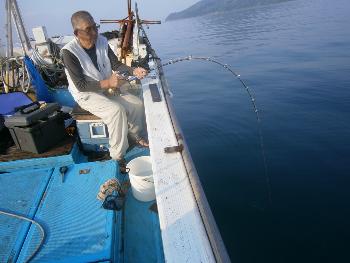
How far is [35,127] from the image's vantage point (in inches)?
163

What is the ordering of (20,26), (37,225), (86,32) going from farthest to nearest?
1. (20,26)
2. (86,32)
3. (37,225)

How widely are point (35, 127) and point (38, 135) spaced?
0.45 ft

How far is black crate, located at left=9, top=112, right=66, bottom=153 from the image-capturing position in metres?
4.15

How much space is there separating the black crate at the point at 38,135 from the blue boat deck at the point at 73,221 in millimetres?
463

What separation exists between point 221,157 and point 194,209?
4.26 meters

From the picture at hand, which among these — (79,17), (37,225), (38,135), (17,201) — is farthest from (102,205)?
(79,17)

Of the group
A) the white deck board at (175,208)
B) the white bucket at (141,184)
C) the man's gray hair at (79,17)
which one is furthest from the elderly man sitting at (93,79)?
the white deck board at (175,208)

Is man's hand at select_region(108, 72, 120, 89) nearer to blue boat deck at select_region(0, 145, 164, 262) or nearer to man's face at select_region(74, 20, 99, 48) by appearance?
man's face at select_region(74, 20, 99, 48)

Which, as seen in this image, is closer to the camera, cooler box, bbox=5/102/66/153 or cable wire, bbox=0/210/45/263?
cable wire, bbox=0/210/45/263

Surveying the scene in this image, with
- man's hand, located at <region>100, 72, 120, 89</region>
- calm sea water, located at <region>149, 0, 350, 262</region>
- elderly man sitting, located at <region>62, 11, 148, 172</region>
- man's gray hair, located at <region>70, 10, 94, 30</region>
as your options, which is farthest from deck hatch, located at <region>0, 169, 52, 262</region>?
calm sea water, located at <region>149, 0, 350, 262</region>

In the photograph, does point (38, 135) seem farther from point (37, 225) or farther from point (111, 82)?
point (37, 225)

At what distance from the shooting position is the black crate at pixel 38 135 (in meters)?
4.15

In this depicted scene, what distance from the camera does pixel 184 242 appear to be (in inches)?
73.7

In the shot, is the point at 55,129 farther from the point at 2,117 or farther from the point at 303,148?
the point at 303,148
